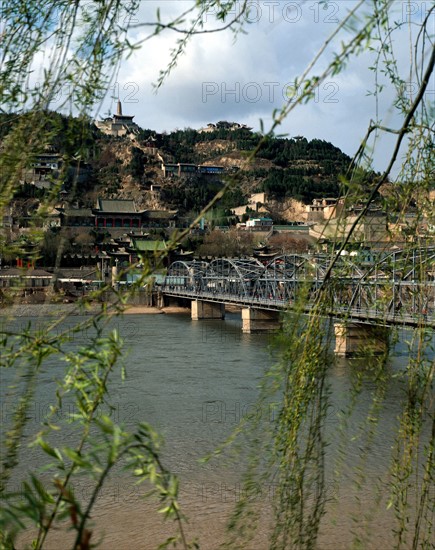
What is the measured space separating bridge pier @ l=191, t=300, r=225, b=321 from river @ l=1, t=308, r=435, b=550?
13065mm

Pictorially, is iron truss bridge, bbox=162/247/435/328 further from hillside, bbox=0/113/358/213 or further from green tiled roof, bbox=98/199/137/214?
hillside, bbox=0/113/358/213

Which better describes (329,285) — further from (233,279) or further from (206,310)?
(206,310)

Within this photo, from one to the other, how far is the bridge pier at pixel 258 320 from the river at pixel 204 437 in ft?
21.3

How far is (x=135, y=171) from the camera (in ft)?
261

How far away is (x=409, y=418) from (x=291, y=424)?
0.57 meters

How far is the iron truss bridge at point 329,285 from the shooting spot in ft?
7.19

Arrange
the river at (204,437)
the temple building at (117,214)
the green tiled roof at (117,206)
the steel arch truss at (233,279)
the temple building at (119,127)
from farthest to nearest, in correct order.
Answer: the temple building at (119,127) → the green tiled roof at (117,206) → the temple building at (117,214) → the steel arch truss at (233,279) → the river at (204,437)

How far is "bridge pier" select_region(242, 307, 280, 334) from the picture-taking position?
2678 cm

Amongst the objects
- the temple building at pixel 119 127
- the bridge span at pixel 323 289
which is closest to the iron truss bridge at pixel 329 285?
the bridge span at pixel 323 289

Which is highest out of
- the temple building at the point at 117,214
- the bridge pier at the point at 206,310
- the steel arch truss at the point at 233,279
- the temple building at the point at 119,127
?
the temple building at the point at 119,127

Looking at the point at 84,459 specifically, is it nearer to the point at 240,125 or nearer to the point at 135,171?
the point at 135,171

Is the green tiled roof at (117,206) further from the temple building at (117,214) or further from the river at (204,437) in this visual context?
the river at (204,437)

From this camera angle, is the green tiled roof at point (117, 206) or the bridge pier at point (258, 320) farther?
the green tiled roof at point (117, 206)

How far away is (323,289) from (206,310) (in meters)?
31.9
